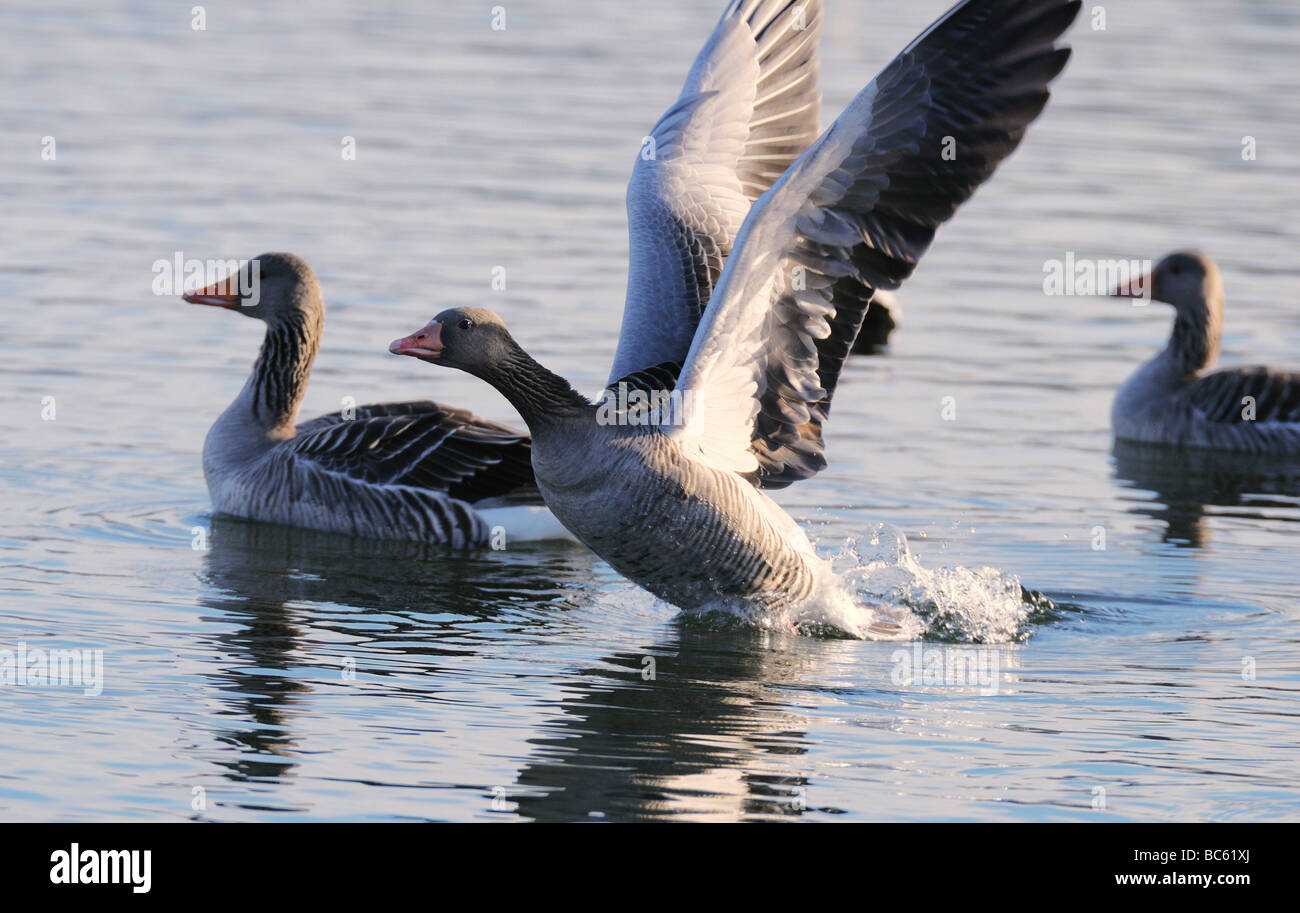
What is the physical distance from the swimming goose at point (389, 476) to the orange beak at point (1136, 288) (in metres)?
6.20

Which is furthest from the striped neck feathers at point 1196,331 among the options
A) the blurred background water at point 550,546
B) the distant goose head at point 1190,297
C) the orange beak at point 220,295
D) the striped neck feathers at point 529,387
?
the striped neck feathers at point 529,387

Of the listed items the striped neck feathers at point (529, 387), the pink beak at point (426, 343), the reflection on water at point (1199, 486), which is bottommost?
the reflection on water at point (1199, 486)

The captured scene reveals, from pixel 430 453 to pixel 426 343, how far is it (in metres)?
3.06

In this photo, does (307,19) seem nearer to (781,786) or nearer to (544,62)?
(544,62)

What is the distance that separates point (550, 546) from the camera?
38.9 ft

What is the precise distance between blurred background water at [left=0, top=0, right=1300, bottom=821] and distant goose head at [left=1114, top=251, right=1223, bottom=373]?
78cm

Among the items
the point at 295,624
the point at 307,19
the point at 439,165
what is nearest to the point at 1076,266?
the point at 439,165

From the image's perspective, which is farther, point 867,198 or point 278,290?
point 278,290

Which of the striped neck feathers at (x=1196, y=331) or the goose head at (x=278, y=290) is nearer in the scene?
the goose head at (x=278, y=290)

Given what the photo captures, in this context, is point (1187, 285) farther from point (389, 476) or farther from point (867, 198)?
point (867, 198)

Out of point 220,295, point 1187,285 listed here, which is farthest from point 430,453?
point 1187,285

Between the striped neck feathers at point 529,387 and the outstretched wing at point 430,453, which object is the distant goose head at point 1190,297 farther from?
the striped neck feathers at point 529,387

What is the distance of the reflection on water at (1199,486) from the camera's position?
12.7 metres

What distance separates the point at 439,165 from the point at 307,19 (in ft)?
36.1
